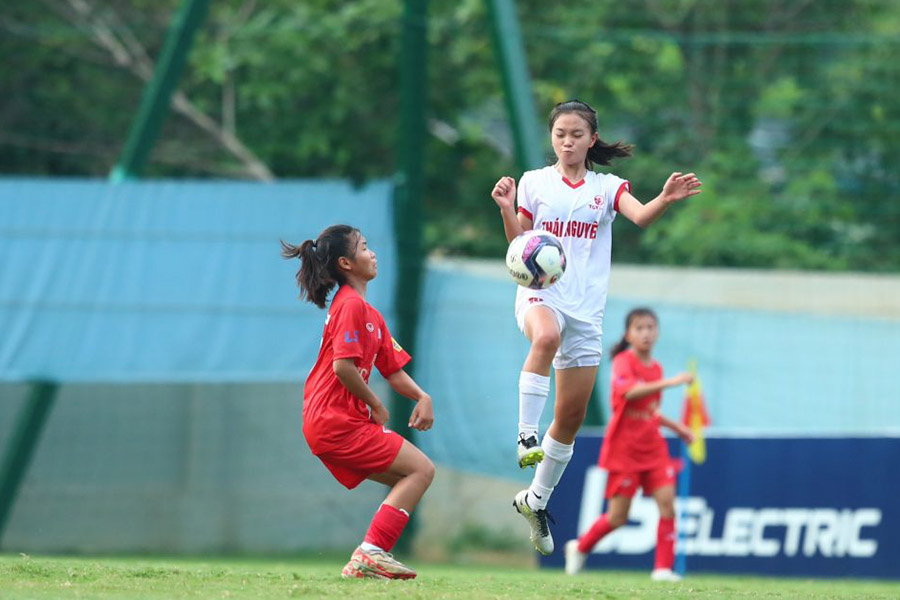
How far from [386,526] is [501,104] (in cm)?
1240

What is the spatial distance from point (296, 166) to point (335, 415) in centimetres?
1201

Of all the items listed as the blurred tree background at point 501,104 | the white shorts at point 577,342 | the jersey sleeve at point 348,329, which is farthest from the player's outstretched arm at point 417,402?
the blurred tree background at point 501,104

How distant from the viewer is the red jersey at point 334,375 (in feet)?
24.2

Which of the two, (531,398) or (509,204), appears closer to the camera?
(509,204)

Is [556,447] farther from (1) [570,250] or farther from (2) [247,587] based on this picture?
(2) [247,587]

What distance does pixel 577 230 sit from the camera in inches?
312

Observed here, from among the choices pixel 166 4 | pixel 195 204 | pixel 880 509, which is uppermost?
pixel 166 4

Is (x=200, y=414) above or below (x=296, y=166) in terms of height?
below

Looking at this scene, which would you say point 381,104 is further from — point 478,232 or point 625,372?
point 625,372

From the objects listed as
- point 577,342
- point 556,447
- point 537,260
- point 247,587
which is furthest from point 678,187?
point 247,587

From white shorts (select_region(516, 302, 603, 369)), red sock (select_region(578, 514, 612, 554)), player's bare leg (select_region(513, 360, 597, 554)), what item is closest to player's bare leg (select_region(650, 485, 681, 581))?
red sock (select_region(578, 514, 612, 554))

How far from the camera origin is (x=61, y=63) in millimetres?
18812

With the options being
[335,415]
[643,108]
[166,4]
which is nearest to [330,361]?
[335,415]

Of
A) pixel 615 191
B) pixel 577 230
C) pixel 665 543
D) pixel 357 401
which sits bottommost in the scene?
pixel 665 543
